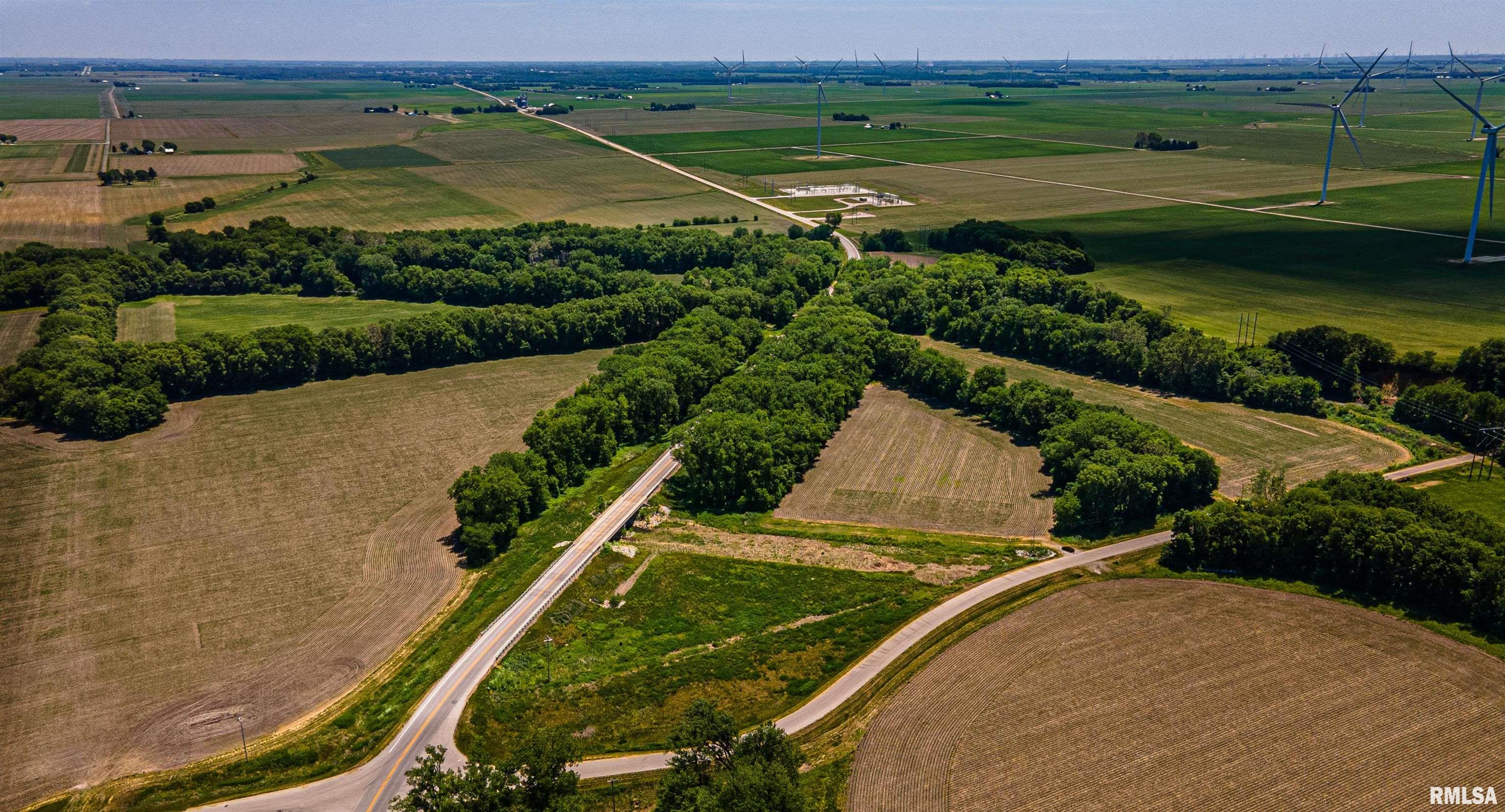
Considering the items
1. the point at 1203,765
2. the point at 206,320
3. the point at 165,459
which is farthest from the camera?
the point at 206,320

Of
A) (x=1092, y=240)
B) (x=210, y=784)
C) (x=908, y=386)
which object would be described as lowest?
(x=210, y=784)

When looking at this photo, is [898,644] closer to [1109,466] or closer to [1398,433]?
[1109,466]

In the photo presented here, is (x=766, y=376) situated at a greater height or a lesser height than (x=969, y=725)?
greater

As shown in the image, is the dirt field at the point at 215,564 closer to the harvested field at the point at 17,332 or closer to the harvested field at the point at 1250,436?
the harvested field at the point at 17,332

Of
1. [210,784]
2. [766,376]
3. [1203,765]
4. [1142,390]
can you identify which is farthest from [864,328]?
[210,784]

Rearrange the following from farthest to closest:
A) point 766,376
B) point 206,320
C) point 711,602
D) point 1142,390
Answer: point 206,320 → point 1142,390 → point 766,376 → point 711,602

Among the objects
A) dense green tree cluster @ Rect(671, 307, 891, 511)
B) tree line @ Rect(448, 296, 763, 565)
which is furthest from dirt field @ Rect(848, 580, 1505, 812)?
tree line @ Rect(448, 296, 763, 565)

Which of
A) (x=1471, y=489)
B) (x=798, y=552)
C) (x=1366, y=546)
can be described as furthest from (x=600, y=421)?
(x=1471, y=489)

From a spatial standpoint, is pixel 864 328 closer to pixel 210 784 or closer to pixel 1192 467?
pixel 1192 467
